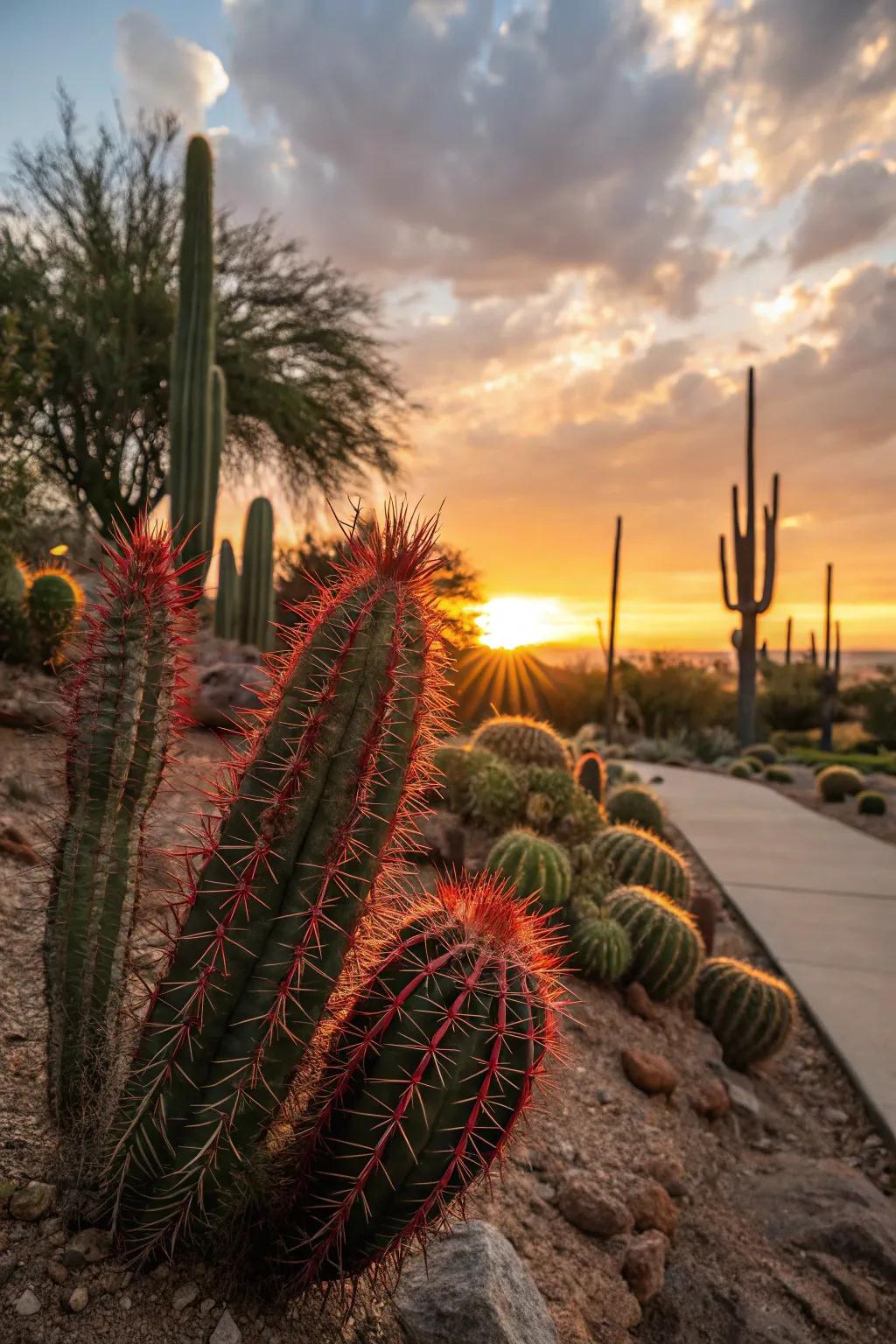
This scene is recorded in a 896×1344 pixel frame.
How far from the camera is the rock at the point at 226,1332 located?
180 centimetres

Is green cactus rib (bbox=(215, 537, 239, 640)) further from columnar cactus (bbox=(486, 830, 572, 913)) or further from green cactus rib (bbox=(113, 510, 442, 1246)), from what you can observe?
green cactus rib (bbox=(113, 510, 442, 1246))

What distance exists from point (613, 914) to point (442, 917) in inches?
132

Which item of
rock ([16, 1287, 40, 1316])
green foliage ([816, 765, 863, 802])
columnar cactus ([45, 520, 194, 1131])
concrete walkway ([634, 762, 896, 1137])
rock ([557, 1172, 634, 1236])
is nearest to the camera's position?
rock ([16, 1287, 40, 1316])

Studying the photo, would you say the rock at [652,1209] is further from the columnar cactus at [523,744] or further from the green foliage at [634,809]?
the green foliage at [634,809]

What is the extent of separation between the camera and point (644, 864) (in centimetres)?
607

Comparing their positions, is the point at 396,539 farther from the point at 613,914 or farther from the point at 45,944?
the point at 613,914

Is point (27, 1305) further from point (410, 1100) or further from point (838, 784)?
point (838, 784)

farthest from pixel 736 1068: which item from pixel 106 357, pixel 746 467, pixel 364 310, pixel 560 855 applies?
pixel 746 467

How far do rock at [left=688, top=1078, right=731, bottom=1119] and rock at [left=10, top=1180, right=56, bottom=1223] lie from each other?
303 cm

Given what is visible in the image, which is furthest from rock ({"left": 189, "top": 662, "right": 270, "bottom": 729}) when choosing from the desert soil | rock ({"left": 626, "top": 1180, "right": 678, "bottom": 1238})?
rock ({"left": 626, "top": 1180, "right": 678, "bottom": 1238})

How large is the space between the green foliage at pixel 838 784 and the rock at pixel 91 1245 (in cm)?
1379

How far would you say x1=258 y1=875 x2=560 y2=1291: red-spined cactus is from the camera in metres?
1.83

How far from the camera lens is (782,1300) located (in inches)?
114

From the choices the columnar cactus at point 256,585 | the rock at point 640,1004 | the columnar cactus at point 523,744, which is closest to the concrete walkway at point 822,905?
→ the rock at point 640,1004
